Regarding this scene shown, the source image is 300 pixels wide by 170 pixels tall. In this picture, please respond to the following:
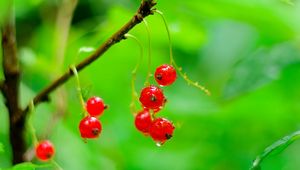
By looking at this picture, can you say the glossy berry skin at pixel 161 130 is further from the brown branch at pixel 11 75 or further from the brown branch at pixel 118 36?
the brown branch at pixel 11 75

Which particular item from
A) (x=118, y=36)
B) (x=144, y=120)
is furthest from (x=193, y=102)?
(x=118, y=36)

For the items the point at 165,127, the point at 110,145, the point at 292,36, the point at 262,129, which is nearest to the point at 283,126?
the point at 262,129

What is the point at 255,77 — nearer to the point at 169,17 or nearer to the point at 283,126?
the point at 283,126

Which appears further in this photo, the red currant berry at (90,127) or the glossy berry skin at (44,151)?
the glossy berry skin at (44,151)

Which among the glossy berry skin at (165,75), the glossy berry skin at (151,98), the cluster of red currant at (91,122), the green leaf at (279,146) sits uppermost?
the green leaf at (279,146)

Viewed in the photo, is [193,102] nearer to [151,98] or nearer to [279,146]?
[151,98]

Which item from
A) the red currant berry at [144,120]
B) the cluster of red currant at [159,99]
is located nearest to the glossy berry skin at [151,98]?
the cluster of red currant at [159,99]
